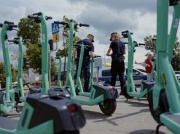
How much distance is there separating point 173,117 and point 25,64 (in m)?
6.55

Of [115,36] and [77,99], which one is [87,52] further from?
[77,99]

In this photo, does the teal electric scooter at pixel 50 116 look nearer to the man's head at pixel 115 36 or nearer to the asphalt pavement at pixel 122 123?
the asphalt pavement at pixel 122 123

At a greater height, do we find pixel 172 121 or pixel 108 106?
pixel 172 121

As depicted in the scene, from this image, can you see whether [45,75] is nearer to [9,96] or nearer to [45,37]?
[45,37]

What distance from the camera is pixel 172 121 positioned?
2982mm

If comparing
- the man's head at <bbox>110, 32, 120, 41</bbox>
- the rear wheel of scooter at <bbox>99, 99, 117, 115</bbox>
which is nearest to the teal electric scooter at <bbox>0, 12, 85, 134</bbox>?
the rear wheel of scooter at <bbox>99, 99, 117, 115</bbox>

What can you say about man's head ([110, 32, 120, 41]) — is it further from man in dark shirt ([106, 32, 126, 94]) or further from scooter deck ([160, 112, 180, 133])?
scooter deck ([160, 112, 180, 133])

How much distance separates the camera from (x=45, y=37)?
588 cm

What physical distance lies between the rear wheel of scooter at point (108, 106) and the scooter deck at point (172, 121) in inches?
96.4

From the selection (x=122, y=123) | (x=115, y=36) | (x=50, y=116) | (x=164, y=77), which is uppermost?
(x=115, y=36)

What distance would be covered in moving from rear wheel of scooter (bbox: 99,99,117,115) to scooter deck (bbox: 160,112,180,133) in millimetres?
2448

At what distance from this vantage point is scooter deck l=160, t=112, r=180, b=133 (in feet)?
9.44

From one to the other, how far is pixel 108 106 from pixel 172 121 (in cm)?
284

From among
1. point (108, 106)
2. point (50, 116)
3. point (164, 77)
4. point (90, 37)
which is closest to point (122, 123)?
point (108, 106)
